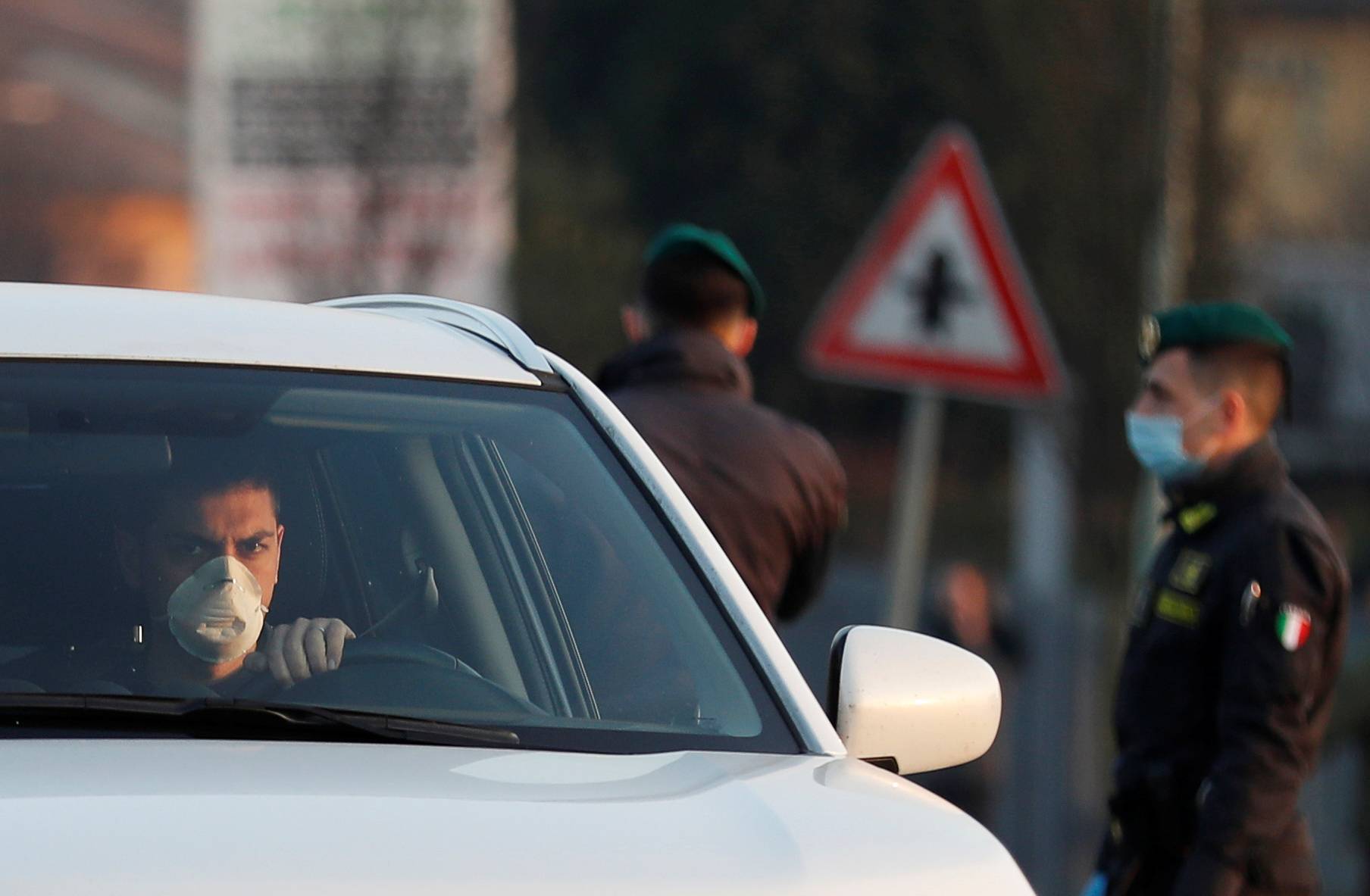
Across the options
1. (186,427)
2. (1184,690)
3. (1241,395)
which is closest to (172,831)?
(186,427)

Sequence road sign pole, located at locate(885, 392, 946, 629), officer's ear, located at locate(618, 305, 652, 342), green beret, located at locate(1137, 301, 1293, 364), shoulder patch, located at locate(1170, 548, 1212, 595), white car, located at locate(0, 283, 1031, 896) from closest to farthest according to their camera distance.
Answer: white car, located at locate(0, 283, 1031, 896), shoulder patch, located at locate(1170, 548, 1212, 595), green beret, located at locate(1137, 301, 1293, 364), officer's ear, located at locate(618, 305, 652, 342), road sign pole, located at locate(885, 392, 946, 629)

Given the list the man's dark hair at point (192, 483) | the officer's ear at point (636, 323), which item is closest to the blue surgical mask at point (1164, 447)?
the officer's ear at point (636, 323)

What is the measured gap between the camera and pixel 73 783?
2.37 meters

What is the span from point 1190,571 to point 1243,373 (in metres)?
0.48

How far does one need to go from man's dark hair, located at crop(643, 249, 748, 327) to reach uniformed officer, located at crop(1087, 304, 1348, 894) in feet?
3.73

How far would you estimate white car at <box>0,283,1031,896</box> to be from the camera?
2.29 metres

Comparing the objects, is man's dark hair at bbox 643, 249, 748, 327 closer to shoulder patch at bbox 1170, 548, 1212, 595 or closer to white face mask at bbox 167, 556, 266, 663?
shoulder patch at bbox 1170, 548, 1212, 595

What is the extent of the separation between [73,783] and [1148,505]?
7.15 meters

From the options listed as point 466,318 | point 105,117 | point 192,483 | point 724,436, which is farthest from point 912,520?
point 105,117

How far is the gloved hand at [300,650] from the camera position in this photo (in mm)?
2846

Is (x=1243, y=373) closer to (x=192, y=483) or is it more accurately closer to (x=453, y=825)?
(x=192, y=483)

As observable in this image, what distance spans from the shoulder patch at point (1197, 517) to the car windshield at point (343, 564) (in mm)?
1752

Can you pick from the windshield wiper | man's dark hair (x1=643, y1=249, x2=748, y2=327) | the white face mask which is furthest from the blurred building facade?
the windshield wiper

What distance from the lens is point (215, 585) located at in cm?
297
